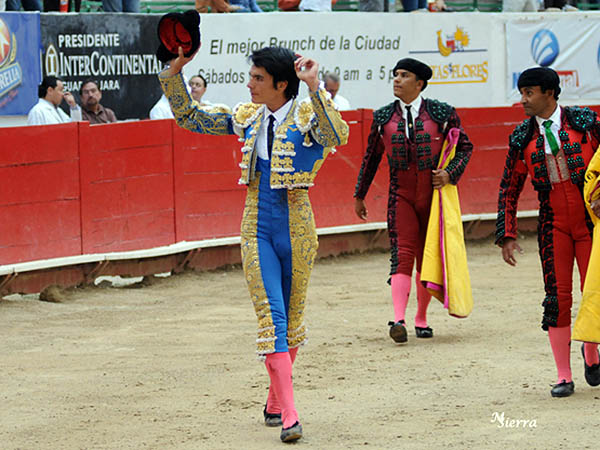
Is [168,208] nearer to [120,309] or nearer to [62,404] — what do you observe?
[120,309]

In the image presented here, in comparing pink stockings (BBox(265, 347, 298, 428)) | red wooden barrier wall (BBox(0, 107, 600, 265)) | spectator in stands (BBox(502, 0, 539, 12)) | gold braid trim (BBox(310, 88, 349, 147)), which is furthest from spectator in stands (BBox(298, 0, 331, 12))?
pink stockings (BBox(265, 347, 298, 428))

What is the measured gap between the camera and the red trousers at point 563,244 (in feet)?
18.0

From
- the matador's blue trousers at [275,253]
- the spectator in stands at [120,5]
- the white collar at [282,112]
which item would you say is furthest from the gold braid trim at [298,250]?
Result: the spectator in stands at [120,5]

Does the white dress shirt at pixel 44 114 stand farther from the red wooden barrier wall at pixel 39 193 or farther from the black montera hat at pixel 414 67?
the black montera hat at pixel 414 67

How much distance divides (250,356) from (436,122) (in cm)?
183

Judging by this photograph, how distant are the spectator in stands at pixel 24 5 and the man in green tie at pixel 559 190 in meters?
6.06

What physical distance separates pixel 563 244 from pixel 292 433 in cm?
166

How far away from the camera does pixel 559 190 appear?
218 inches

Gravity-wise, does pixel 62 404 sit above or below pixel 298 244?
below

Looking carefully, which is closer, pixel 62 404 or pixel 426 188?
pixel 62 404

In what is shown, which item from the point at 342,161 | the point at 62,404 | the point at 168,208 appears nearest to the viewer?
the point at 62,404

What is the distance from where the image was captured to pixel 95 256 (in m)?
9.33

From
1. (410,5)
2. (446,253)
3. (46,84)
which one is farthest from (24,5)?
(446,253)

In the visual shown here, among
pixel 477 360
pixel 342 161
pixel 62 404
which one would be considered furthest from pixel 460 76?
pixel 62 404
